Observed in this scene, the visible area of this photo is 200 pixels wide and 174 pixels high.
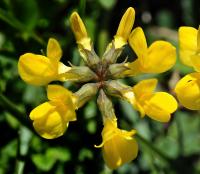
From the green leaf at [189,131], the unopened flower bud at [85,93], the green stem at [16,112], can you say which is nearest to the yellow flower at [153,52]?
the unopened flower bud at [85,93]

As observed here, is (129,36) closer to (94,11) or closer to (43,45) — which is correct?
(43,45)

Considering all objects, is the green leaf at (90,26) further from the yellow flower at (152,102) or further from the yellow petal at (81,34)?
the yellow flower at (152,102)

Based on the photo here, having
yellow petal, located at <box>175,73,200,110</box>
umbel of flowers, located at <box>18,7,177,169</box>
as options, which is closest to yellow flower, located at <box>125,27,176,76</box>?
umbel of flowers, located at <box>18,7,177,169</box>

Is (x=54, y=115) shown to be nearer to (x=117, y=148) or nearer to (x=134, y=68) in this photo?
(x=117, y=148)

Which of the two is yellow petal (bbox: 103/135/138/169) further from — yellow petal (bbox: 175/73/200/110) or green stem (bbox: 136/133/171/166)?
green stem (bbox: 136/133/171/166)

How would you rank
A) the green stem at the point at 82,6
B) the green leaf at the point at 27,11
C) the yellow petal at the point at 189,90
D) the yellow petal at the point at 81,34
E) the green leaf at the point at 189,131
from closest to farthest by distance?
1. the yellow petal at the point at 189,90
2. the yellow petal at the point at 81,34
3. the green stem at the point at 82,6
4. the green leaf at the point at 27,11
5. the green leaf at the point at 189,131

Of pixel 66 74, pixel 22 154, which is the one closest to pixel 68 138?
pixel 22 154

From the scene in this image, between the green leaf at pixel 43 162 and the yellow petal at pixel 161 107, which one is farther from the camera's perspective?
the green leaf at pixel 43 162
